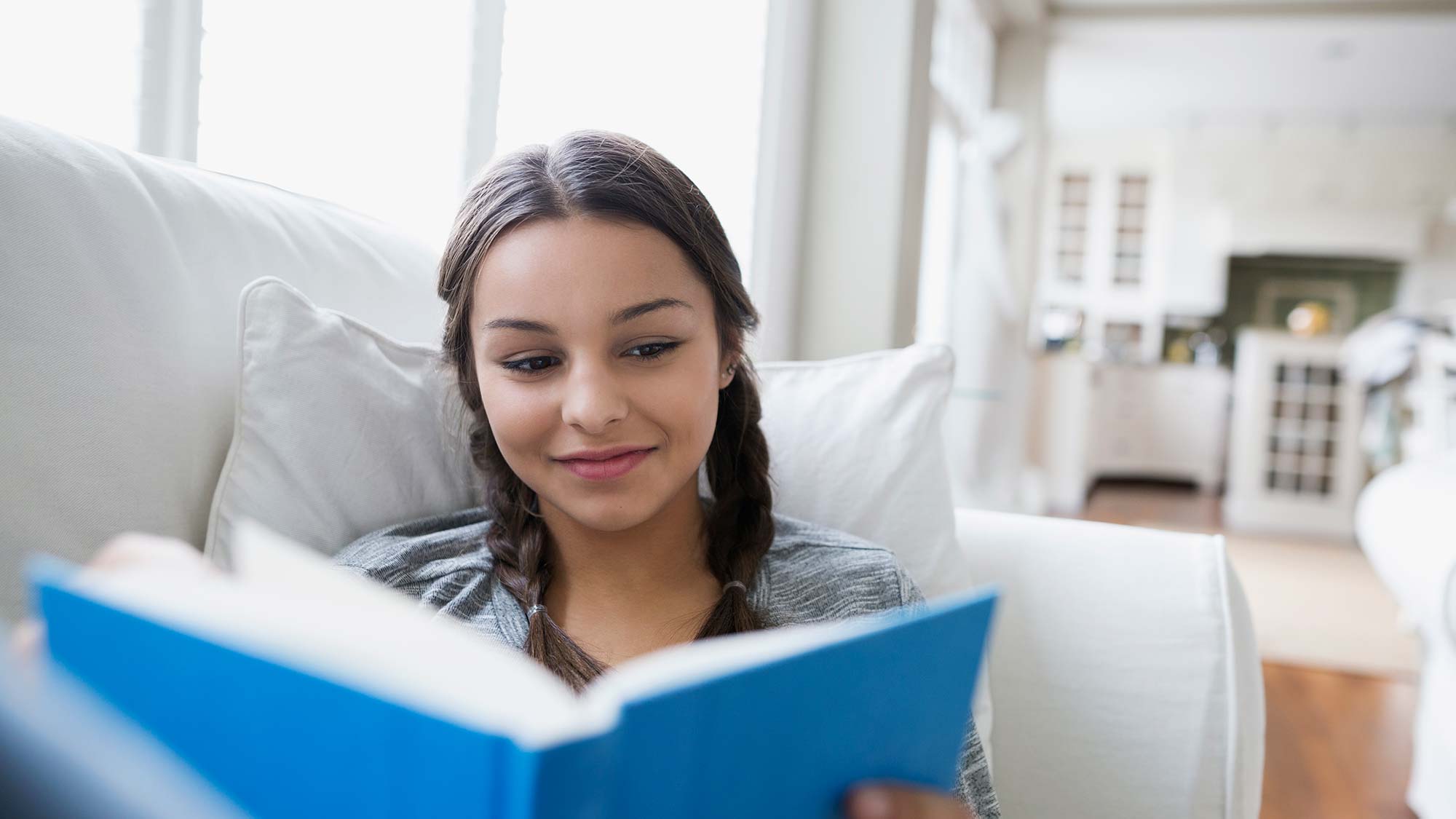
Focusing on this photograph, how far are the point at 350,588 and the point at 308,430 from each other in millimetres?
662

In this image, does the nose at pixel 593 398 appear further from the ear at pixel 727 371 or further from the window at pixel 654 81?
the window at pixel 654 81

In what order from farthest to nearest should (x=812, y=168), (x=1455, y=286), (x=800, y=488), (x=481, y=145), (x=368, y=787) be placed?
(x=1455, y=286) < (x=812, y=168) < (x=481, y=145) < (x=800, y=488) < (x=368, y=787)

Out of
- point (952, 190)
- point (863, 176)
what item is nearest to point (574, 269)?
point (863, 176)

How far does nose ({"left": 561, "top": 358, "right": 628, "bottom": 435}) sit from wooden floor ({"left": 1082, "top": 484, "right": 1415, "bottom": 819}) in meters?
1.83

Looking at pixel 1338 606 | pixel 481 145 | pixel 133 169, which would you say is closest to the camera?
pixel 133 169

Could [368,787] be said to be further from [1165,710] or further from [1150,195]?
[1150,195]

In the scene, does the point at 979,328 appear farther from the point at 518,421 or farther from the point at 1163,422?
the point at 1163,422

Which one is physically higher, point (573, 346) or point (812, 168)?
point (812, 168)

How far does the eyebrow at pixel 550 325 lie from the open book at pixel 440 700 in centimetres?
47

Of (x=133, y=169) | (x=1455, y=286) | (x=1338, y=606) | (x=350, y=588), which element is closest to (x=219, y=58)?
(x=133, y=169)

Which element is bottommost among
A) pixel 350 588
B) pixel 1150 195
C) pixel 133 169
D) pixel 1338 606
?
pixel 1338 606

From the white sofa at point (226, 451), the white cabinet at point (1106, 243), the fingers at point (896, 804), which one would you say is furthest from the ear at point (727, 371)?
the white cabinet at point (1106, 243)

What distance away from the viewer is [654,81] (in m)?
2.26

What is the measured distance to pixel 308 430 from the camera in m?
0.92
